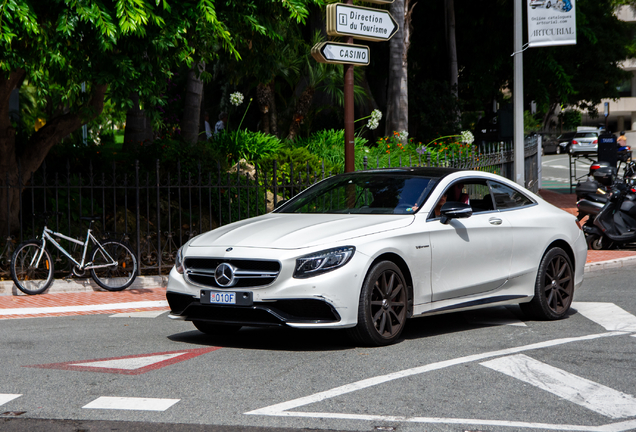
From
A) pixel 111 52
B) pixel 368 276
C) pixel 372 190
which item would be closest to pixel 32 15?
pixel 111 52

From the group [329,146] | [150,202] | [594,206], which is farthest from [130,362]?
[329,146]

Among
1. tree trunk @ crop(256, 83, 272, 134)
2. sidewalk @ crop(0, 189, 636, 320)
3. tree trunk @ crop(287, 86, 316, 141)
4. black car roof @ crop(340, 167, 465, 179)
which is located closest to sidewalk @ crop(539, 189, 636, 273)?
black car roof @ crop(340, 167, 465, 179)

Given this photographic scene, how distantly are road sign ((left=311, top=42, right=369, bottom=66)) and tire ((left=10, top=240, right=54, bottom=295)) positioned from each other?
4.39 m

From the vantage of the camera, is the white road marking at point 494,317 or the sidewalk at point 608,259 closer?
the white road marking at point 494,317

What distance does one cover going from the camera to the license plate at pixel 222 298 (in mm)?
6512

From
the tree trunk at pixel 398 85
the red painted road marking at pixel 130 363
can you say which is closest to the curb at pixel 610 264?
the red painted road marking at pixel 130 363

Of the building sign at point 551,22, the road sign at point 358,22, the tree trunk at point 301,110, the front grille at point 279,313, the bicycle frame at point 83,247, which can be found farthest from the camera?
the tree trunk at point 301,110

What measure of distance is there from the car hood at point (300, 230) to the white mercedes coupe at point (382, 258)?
1 centimetres

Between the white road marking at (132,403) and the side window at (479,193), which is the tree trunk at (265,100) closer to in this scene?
the side window at (479,193)

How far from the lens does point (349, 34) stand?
35.7 ft

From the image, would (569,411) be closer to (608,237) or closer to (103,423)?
(103,423)

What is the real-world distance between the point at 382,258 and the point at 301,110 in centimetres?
1456

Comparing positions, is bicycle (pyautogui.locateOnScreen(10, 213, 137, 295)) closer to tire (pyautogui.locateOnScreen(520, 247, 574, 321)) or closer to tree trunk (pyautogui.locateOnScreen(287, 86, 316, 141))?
tire (pyautogui.locateOnScreen(520, 247, 574, 321))

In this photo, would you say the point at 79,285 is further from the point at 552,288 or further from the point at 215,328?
the point at 552,288
